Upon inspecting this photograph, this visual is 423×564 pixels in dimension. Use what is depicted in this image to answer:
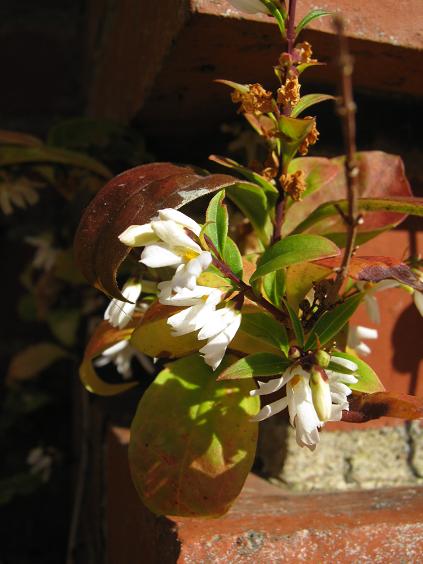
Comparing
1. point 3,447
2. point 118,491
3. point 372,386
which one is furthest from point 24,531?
point 372,386

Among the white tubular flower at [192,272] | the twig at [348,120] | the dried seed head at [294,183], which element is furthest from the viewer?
the dried seed head at [294,183]

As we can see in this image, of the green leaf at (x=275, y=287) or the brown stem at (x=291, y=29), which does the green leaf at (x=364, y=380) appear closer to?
the green leaf at (x=275, y=287)

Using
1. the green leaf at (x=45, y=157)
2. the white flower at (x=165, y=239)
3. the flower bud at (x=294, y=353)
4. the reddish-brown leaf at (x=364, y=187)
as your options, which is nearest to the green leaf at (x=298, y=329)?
the flower bud at (x=294, y=353)

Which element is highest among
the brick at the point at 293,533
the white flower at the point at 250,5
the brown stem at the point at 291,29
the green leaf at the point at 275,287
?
the white flower at the point at 250,5

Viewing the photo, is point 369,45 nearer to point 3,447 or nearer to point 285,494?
point 285,494

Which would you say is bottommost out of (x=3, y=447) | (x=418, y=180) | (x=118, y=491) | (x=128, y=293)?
(x=3, y=447)

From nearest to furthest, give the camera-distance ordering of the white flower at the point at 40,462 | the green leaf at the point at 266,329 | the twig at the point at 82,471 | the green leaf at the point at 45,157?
1. the green leaf at the point at 266,329
2. the green leaf at the point at 45,157
3. the twig at the point at 82,471
4. the white flower at the point at 40,462

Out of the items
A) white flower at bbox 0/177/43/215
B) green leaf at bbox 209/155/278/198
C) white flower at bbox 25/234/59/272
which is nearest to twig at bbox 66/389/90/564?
white flower at bbox 25/234/59/272
